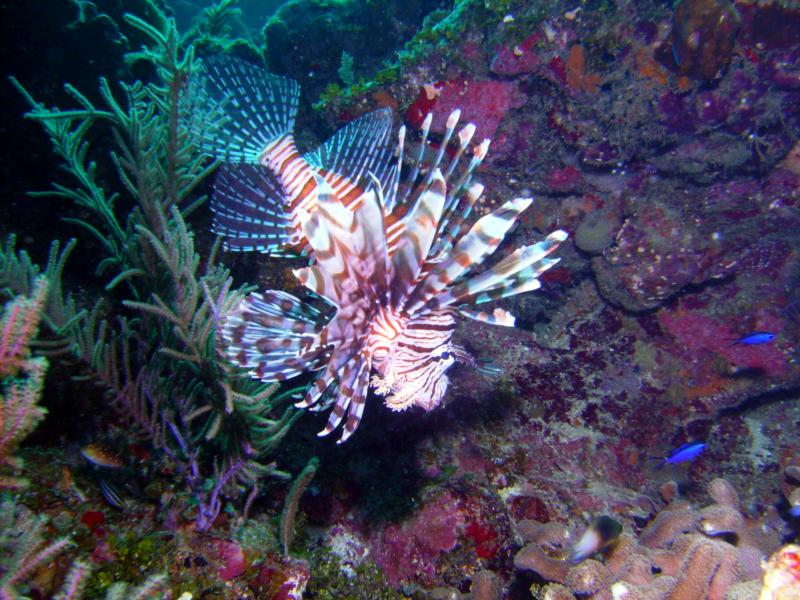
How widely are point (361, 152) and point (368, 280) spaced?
8.43 feet

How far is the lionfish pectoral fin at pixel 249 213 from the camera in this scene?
3.75 meters

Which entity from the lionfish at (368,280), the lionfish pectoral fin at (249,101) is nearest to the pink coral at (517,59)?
the lionfish pectoral fin at (249,101)

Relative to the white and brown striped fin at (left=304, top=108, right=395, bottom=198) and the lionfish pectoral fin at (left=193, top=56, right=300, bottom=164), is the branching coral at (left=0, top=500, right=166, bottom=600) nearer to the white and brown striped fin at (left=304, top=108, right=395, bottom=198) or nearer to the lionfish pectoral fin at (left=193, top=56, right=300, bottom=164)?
the white and brown striped fin at (left=304, top=108, right=395, bottom=198)

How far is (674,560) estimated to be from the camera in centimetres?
288

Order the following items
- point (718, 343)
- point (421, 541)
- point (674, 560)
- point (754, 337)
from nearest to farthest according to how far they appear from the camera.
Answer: point (674, 560) < point (421, 541) < point (754, 337) < point (718, 343)

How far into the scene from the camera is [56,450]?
239 centimetres

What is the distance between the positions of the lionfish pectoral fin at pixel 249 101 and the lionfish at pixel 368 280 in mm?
482

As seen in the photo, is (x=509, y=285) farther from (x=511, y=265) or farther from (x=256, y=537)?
(x=256, y=537)

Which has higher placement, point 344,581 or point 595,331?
point 595,331

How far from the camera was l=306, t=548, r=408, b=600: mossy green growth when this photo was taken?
2.84 meters

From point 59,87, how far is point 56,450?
4.88m

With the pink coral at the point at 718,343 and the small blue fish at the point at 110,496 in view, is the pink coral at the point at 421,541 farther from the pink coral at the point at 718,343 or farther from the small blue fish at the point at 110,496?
the pink coral at the point at 718,343

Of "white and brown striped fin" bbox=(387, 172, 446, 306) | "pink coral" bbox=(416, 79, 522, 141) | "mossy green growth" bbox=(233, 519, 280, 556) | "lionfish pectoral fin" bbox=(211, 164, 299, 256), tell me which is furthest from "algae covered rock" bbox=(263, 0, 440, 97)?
"mossy green growth" bbox=(233, 519, 280, 556)

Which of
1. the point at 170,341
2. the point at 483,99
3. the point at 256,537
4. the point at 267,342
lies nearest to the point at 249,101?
the point at 170,341
